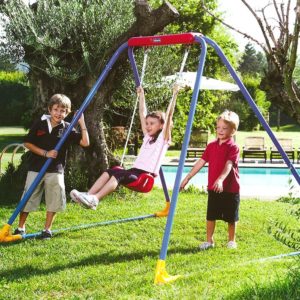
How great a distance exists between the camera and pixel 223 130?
16.0 ft

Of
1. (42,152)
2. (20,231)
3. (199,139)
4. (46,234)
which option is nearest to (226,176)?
(42,152)

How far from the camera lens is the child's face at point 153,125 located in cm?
506

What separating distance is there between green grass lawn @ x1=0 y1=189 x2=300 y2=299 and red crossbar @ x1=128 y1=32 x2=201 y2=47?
184 centimetres

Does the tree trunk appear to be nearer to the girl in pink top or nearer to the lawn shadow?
the girl in pink top

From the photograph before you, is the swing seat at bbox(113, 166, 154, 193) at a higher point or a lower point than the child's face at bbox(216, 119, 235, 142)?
lower

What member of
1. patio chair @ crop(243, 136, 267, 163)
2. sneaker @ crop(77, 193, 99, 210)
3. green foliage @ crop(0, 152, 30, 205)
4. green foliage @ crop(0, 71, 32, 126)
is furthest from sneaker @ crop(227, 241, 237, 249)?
green foliage @ crop(0, 71, 32, 126)

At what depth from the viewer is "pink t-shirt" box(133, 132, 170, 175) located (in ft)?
15.9

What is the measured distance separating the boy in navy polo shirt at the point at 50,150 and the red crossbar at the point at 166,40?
878mm

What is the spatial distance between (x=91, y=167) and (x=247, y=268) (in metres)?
4.09

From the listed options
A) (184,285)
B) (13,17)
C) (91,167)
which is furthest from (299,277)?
(13,17)

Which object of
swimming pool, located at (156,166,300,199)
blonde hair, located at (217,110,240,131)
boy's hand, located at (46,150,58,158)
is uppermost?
blonde hair, located at (217,110,240,131)

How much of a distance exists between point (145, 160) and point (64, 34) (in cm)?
326

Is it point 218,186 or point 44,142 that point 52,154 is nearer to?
point 44,142

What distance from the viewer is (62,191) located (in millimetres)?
5105
